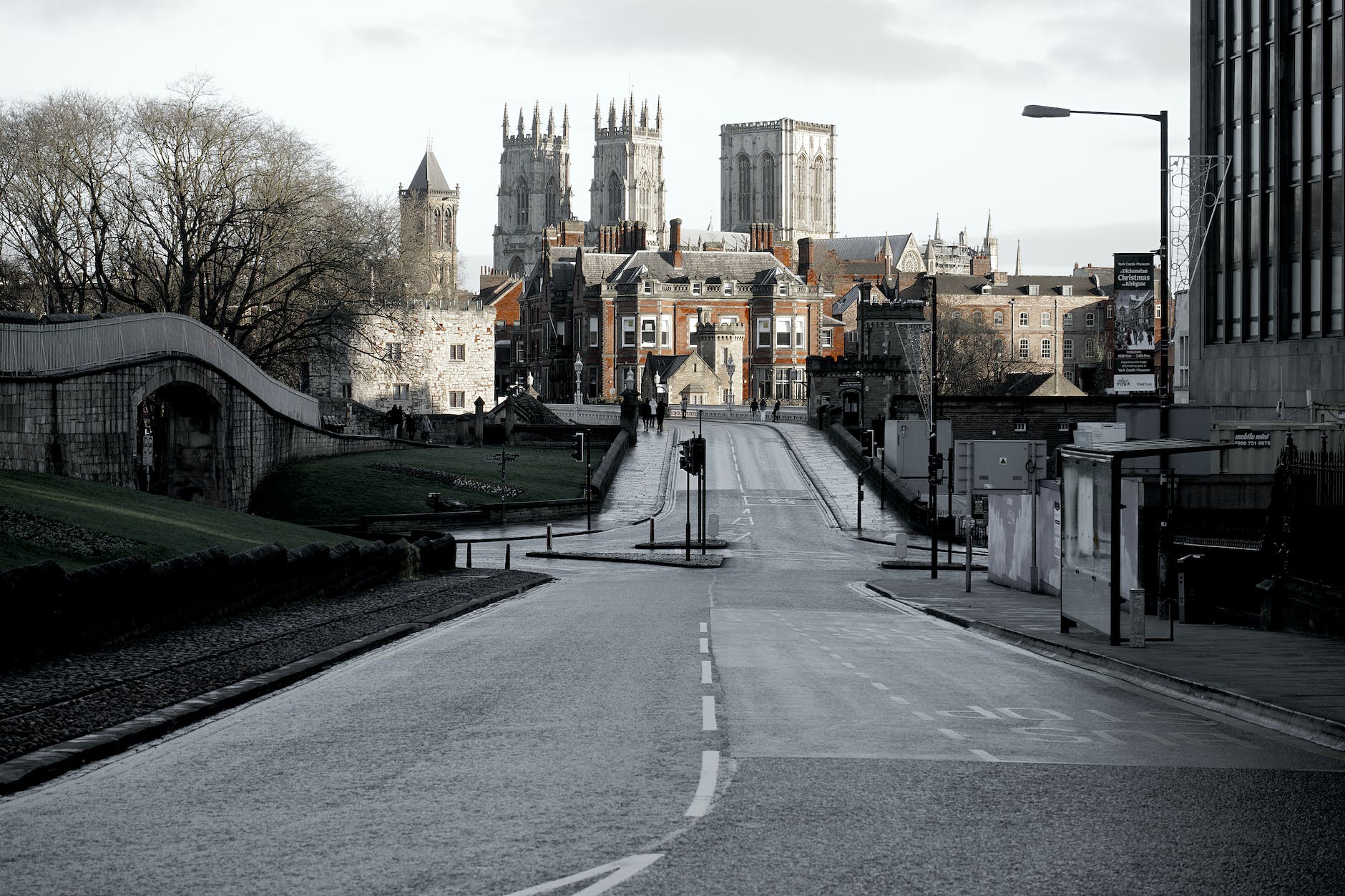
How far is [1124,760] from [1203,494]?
1279 inches

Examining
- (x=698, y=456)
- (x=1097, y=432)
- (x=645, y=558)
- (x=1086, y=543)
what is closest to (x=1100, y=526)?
(x=1086, y=543)

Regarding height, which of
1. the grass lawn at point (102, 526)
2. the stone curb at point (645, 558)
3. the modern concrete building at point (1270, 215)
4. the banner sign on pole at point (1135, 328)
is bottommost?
the stone curb at point (645, 558)

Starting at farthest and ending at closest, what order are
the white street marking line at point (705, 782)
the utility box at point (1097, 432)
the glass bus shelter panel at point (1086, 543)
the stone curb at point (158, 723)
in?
the utility box at point (1097, 432) < the glass bus shelter panel at point (1086, 543) < the stone curb at point (158, 723) < the white street marking line at point (705, 782)

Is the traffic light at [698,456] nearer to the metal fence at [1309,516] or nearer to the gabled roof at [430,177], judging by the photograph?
the metal fence at [1309,516]

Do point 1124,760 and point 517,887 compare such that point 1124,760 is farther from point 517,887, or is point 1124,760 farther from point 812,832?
point 517,887

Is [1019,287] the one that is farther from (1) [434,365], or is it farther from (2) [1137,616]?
(2) [1137,616]

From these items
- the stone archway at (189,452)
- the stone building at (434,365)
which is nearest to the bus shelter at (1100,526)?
the stone archway at (189,452)

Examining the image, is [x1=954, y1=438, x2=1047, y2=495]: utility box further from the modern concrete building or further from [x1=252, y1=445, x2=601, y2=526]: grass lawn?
[x1=252, y1=445, x2=601, y2=526]: grass lawn

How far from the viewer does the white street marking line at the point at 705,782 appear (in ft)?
28.7

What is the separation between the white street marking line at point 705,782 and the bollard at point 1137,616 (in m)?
8.84

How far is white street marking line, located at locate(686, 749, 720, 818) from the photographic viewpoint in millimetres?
8758

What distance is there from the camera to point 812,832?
8.22 metres

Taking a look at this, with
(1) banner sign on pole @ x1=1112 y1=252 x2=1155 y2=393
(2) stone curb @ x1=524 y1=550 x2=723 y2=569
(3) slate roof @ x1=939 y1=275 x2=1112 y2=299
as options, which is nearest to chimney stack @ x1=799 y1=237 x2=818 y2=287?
(3) slate roof @ x1=939 y1=275 x2=1112 y2=299

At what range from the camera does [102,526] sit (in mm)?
21875
